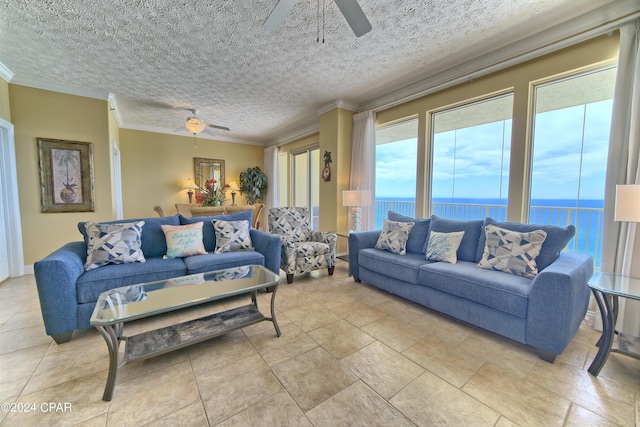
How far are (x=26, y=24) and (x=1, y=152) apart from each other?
76.6 inches

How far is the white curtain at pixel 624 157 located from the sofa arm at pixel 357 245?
2.15 meters

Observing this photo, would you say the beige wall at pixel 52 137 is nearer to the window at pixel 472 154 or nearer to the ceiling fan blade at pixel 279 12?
the ceiling fan blade at pixel 279 12

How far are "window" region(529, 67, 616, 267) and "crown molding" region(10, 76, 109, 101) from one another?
5812 millimetres

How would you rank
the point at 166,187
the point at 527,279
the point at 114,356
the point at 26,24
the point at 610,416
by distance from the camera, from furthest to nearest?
the point at 166,187
the point at 26,24
the point at 527,279
the point at 114,356
the point at 610,416

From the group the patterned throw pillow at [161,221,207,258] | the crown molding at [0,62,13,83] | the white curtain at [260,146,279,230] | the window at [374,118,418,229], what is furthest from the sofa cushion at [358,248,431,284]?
the crown molding at [0,62,13,83]

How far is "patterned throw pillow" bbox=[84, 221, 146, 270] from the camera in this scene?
2298mm

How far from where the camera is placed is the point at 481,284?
2.05 meters

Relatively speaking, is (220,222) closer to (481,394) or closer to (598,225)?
(481,394)

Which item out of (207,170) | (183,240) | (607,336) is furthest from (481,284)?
(207,170)

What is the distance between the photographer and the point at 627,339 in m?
1.74

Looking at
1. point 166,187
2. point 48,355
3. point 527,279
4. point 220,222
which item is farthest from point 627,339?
point 166,187

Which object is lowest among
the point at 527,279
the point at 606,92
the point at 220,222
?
the point at 527,279

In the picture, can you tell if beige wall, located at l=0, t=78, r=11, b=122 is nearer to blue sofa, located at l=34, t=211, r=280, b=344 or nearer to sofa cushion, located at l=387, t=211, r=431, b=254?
blue sofa, located at l=34, t=211, r=280, b=344

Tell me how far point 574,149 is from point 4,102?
6.84m
